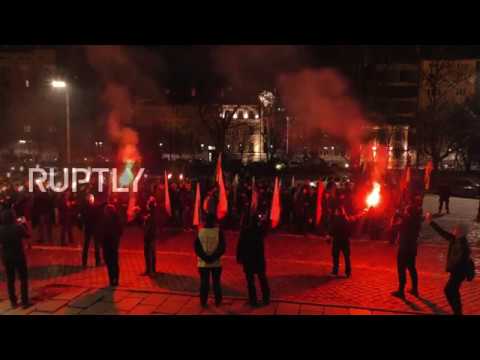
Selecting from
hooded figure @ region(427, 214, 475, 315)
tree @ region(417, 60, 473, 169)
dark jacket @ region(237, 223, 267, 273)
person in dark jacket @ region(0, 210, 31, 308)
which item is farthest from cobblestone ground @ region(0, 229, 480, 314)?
tree @ region(417, 60, 473, 169)

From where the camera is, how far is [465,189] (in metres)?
26.0

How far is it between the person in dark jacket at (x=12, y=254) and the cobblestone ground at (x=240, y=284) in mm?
256

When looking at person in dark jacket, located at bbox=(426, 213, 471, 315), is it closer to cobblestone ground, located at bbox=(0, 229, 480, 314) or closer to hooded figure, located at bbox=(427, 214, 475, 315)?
hooded figure, located at bbox=(427, 214, 475, 315)

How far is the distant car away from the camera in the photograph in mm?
25259

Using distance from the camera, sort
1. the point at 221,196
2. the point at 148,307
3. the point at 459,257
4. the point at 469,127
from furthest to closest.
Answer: the point at 469,127 < the point at 221,196 < the point at 148,307 < the point at 459,257

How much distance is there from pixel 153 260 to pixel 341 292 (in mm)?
3664

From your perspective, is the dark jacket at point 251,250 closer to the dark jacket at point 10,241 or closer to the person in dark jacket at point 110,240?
the person in dark jacket at point 110,240

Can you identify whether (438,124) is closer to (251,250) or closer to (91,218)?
(91,218)

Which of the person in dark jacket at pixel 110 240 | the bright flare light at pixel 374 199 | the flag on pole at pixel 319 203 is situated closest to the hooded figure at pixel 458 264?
the person in dark jacket at pixel 110 240

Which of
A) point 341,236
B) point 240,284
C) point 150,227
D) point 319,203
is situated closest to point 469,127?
point 319,203

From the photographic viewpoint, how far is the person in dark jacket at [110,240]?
7.70 metres

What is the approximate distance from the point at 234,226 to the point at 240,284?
19.3 ft

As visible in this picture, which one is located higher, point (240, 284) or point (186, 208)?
point (186, 208)

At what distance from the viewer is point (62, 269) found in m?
8.84
